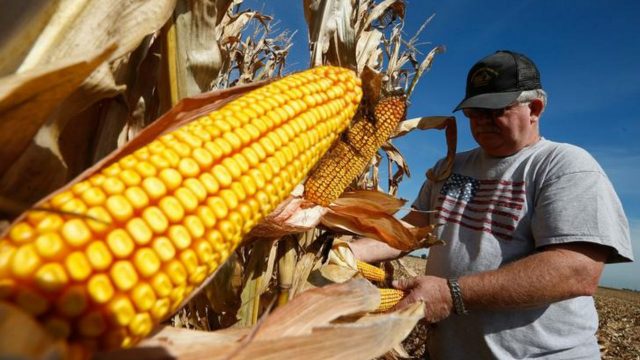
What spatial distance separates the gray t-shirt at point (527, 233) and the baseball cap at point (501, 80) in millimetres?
Result: 484

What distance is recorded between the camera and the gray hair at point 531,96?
320cm

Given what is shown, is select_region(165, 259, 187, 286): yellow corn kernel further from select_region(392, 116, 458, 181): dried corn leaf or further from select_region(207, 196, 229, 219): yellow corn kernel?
select_region(392, 116, 458, 181): dried corn leaf

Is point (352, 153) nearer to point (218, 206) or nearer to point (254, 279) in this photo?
point (254, 279)

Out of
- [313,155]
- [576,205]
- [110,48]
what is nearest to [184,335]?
[110,48]

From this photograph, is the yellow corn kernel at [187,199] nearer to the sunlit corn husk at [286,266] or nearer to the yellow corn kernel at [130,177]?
the yellow corn kernel at [130,177]

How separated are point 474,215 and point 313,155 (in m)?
2.38

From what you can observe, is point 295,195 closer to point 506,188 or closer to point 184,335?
point 184,335

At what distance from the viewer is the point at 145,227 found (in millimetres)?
703

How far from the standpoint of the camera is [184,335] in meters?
0.77

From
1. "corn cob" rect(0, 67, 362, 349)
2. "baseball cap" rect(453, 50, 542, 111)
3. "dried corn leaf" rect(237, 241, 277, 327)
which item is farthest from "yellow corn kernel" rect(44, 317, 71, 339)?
"baseball cap" rect(453, 50, 542, 111)

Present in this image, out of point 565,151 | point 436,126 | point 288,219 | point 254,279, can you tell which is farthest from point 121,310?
point 565,151

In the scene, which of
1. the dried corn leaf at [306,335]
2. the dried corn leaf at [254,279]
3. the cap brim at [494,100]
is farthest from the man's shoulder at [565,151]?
the dried corn leaf at [306,335]

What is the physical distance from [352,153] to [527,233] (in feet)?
5.55

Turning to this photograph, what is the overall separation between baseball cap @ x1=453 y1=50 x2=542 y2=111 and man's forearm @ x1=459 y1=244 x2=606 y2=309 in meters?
1.25
